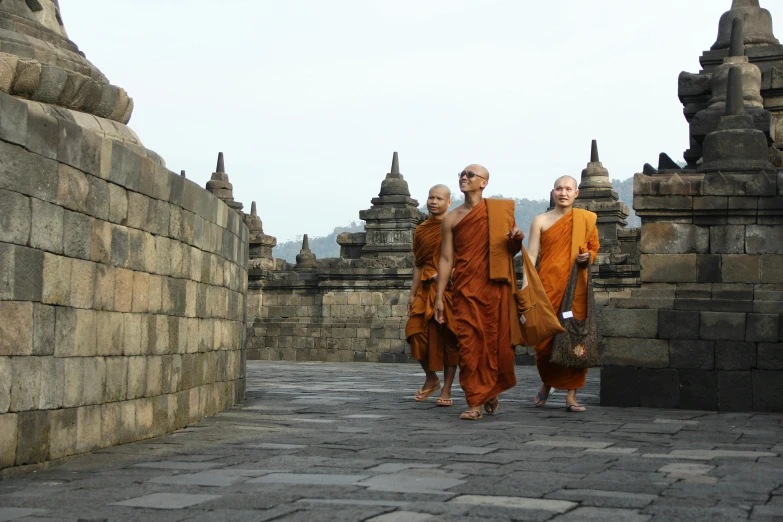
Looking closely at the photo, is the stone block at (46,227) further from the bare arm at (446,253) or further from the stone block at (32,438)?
the bare arm at (446,253)

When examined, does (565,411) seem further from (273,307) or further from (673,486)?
(273,307)

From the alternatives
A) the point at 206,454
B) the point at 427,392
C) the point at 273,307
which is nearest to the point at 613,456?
the point at 206,454

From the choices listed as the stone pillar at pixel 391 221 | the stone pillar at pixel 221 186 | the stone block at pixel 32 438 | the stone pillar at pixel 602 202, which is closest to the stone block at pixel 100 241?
the stone block at pixel 32 438

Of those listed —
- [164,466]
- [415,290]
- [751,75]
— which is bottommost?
[164,466]

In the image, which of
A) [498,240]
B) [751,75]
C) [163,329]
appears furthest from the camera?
[751,75]

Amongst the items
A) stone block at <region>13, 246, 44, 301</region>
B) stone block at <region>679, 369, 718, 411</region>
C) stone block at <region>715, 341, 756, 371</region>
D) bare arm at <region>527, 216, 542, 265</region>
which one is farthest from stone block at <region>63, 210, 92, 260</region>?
stone block at <region>715, 341, 756, 371</region>

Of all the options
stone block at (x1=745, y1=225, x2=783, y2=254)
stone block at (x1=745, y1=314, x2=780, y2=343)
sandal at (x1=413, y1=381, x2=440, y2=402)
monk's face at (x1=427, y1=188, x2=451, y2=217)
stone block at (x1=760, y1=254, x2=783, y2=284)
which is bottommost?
sandal at (x1=413, y1=381, x2=440, y2=402)

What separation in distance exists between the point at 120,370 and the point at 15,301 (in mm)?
1209

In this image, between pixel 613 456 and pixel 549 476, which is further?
pixel 613 456

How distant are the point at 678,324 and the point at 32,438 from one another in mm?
5223

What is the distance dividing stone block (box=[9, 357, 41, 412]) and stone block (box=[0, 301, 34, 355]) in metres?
0.05

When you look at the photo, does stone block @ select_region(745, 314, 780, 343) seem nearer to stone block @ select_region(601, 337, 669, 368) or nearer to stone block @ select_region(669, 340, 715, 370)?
stone block @ select_region(669, 340, 715, 370)

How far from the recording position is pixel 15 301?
4.76 meters

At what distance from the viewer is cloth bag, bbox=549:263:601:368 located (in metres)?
8.12
